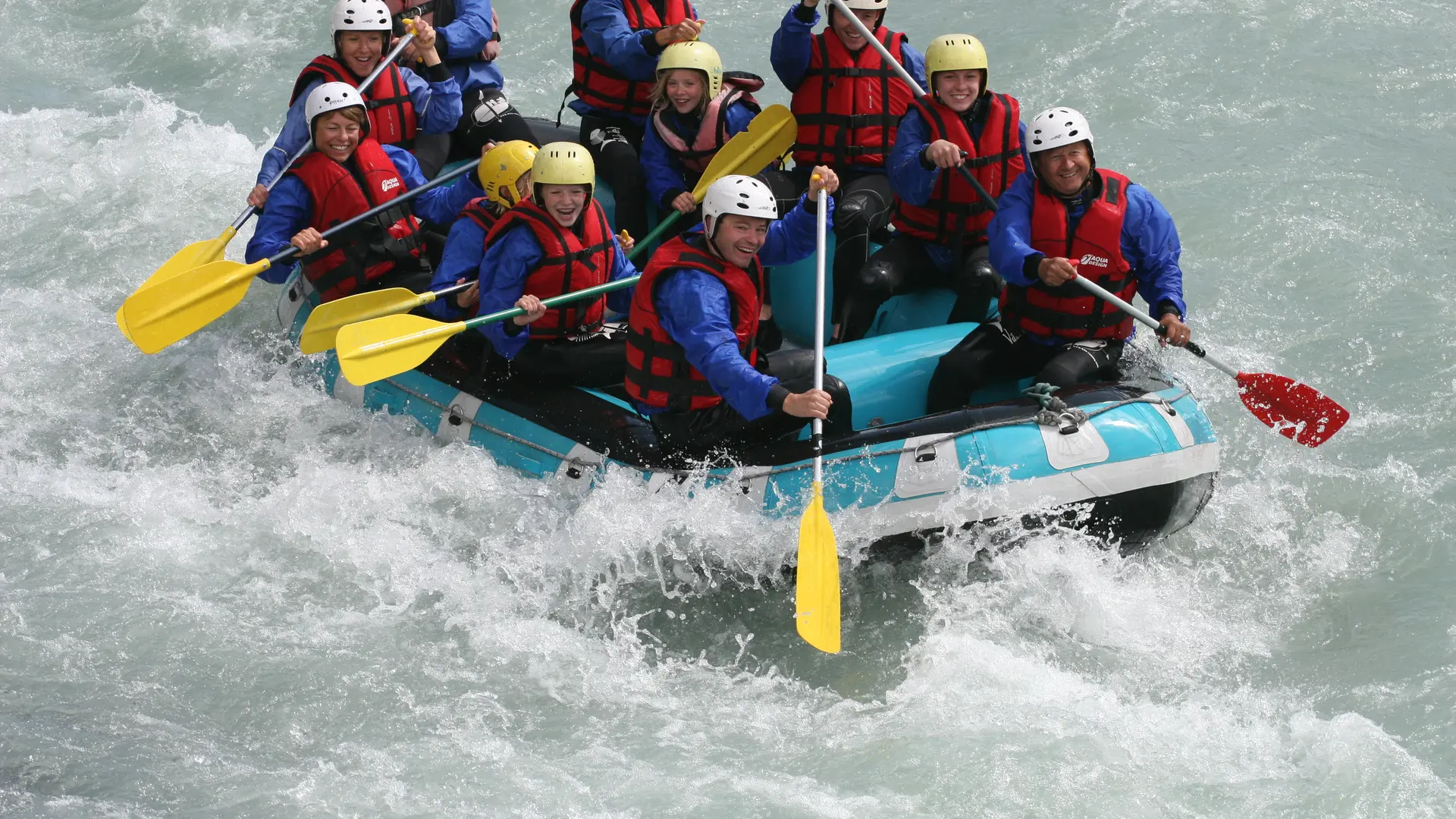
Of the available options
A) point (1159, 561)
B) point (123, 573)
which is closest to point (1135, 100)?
point (1159, 561)

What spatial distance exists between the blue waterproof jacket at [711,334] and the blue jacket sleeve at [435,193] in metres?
1.74

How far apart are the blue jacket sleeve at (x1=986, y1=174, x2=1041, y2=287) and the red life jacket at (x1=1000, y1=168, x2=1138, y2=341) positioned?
3 cm

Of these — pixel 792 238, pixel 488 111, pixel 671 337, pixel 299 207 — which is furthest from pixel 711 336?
pixel 488 111

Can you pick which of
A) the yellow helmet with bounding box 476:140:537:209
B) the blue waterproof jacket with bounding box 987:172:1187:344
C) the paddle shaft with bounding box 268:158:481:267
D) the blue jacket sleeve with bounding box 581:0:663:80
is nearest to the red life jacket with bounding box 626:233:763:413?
the blue waterproof jacket with bounding box 987:172:1187:344

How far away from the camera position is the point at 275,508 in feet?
19.8

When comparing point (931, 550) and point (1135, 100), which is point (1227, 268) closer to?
point (1135, 100)

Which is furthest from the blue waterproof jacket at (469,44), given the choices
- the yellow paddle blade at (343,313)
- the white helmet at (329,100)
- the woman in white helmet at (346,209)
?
the yellow paddle blade at (343,313)

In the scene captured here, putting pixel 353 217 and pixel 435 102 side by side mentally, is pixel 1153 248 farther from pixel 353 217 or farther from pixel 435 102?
pixel 435 102

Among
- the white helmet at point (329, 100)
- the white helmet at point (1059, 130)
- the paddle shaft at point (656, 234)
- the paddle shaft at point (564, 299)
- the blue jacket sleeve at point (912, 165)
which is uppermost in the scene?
the white helmet at point (1059, 130)

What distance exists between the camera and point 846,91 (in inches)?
250

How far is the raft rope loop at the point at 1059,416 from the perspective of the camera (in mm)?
5113

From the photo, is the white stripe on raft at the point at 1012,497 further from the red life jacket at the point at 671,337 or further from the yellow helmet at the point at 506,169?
the yellow helmet at the point at 506,169

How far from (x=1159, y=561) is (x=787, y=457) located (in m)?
1.52

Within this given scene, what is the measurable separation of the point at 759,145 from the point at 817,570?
2.13 m
